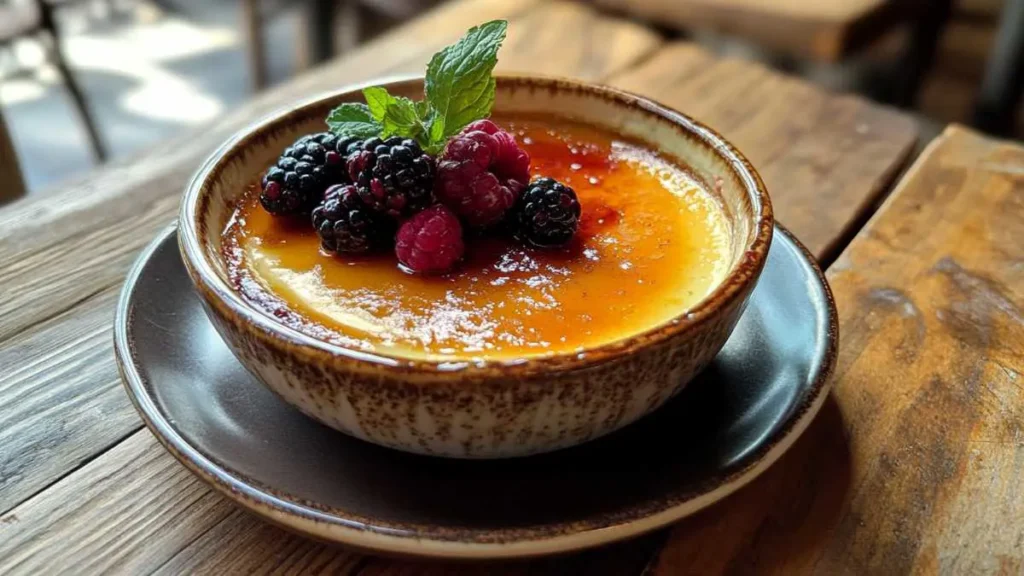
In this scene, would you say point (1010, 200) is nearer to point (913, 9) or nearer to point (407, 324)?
point (407, 324)

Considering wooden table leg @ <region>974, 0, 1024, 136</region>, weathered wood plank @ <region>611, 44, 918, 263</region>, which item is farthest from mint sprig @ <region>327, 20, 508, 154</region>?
wooden table leg @ <region>974, 0, 1024, 136</region>

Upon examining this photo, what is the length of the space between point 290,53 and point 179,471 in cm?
374

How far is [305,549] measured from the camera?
0.76 m

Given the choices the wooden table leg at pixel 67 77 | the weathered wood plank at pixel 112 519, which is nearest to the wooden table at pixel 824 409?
the weathered wood plank at pixel 112 519

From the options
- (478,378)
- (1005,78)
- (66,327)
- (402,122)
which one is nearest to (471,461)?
(478,378)

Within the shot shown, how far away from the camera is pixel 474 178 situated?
0.89 meters

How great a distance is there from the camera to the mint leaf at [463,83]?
37.1 inches

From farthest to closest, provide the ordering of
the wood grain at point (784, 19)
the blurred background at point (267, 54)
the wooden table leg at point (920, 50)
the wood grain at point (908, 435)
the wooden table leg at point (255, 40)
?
the wooden table leg at point (255, 40) < the wooden table leg at point (920, 50) < the blurred background at point (267, 54) < the wood grain at point (784, 19) < the wood grain at point (908, 435)

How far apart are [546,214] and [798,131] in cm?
83

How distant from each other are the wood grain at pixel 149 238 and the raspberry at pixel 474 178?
1.16 feet

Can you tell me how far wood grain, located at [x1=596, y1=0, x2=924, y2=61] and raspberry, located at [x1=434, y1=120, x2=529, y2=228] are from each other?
5.22 feet

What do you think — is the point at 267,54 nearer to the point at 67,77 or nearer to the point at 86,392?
the point at 67,77

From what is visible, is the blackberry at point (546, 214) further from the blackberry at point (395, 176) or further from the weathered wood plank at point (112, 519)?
the weathered wood plank at point (112, 519)

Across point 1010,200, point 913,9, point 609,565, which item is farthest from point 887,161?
point 913,9
